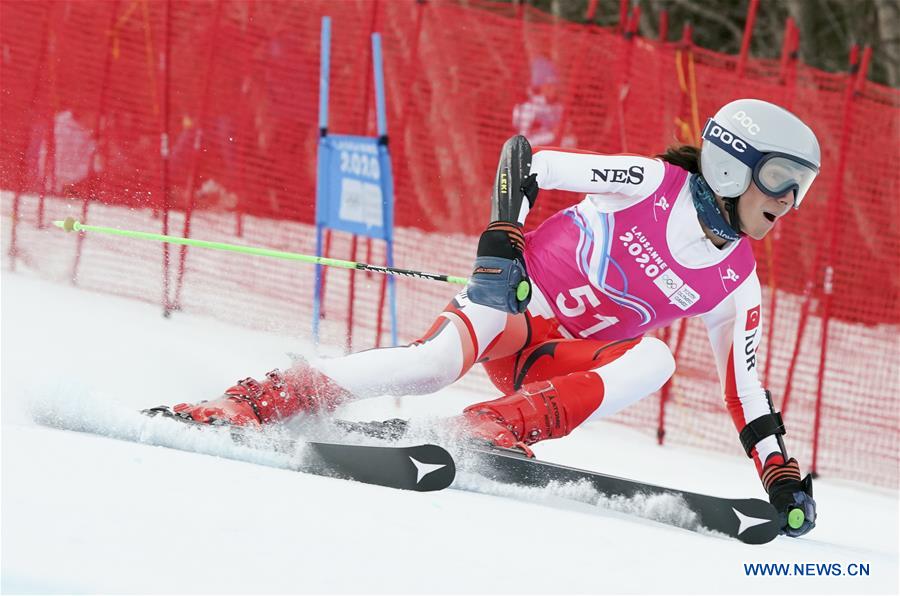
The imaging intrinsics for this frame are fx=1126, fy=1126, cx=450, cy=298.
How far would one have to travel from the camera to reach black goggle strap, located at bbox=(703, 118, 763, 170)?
12.9 ft

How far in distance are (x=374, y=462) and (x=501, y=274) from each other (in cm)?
72

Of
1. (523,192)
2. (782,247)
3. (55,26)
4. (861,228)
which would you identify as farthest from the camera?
(782,247)

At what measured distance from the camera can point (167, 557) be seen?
2.37 m

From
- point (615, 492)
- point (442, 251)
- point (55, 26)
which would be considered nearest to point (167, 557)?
point (615, 492)

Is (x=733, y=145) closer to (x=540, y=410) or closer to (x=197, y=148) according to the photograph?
(x=540, y=410)

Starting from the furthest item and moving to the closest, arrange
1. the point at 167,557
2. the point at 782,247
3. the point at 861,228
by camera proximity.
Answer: the point at 782,247 → the point at 861,228 → the point at 167,557

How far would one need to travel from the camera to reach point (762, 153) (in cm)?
393

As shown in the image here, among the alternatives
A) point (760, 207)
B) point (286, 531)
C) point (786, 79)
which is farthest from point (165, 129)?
point (286, 531)

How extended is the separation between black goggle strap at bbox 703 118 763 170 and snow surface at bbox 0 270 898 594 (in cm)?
123

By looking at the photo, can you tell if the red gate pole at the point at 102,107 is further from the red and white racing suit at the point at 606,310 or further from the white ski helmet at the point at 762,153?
the white ski helmet at the point at 762,153

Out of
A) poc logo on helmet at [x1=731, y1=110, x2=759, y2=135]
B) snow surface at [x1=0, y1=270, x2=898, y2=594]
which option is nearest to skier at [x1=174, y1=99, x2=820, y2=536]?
poc logo on helmet at [x1=731, y1=110, x2=759, y2=135]

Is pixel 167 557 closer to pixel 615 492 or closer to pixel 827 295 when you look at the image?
pixel 615 492

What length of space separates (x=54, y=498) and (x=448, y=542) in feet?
3.08

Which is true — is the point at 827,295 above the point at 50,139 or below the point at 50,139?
below
